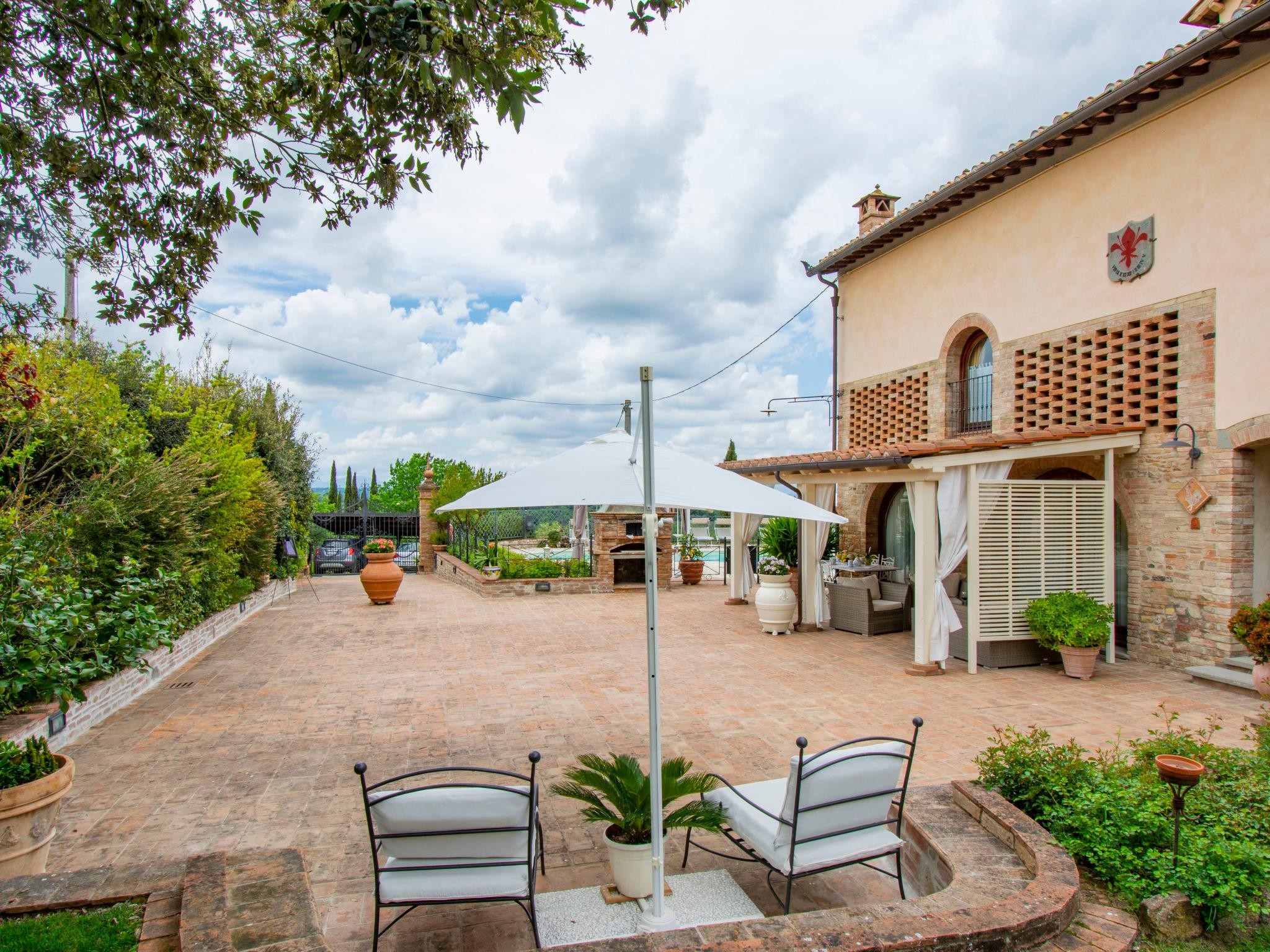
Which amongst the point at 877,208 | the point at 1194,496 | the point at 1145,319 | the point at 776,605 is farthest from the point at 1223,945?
the point at 877,208

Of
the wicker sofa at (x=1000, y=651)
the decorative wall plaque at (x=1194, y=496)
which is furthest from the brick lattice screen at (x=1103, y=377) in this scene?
the wicker sofa at (x=1000, y=651)

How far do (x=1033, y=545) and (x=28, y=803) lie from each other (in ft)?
28.7

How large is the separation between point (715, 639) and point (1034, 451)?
452cm

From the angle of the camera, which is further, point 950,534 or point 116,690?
point 950,534

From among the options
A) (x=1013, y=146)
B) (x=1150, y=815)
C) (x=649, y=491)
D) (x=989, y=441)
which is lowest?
(x=1150, y=815)

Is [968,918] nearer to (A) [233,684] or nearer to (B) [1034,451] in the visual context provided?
(B) [1034,451]

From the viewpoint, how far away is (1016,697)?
704 centimetres

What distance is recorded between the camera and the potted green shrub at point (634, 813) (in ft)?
10.6

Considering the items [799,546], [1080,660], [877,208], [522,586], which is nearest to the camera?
[1080,660]

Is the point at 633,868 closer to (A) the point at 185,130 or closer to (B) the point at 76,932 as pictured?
(B) the point at 76,932

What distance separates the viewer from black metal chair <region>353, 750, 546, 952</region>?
2832mm

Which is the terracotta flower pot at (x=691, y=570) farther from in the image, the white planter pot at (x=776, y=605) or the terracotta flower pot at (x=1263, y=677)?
the terracotta flower pot at (x=1263, y=677)

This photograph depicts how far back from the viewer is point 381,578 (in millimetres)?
13070

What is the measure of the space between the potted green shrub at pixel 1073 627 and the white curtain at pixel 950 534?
82 centimetres
